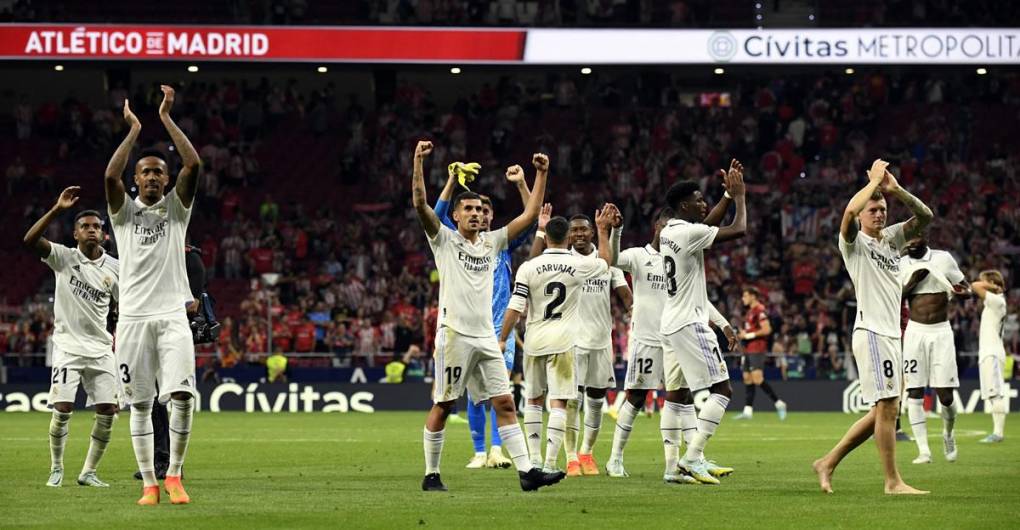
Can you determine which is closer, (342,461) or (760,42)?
(342,461)

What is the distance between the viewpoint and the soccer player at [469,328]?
13.3 metres

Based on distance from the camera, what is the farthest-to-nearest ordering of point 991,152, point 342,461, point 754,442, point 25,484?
point 991,152 < point 754,442 < point 342,461 < point 25,484

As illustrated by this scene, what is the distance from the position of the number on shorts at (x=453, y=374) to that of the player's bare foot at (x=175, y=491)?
2449 mm

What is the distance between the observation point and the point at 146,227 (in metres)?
12.2

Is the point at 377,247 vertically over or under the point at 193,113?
under

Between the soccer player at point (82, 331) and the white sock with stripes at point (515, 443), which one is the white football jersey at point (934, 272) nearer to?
the white sock with stripes at point (515, 443)

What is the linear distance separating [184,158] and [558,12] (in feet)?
104

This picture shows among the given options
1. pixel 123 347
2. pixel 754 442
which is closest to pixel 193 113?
pixel 754 442

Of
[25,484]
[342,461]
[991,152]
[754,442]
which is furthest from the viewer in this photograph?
[991,152]

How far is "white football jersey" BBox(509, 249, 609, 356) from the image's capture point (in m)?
15.6

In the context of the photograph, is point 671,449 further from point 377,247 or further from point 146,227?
point 377,247

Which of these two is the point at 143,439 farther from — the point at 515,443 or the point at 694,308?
the point at 694,308

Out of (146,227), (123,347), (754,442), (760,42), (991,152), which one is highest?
(760,42)

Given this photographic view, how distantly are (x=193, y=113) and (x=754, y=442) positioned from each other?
90.1 ft
